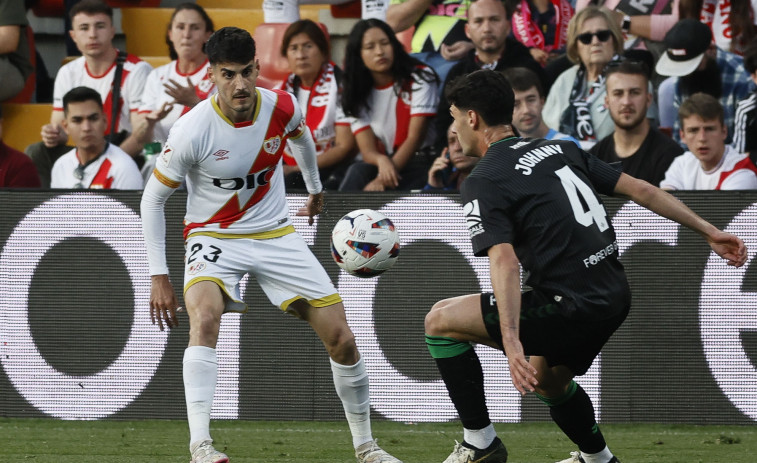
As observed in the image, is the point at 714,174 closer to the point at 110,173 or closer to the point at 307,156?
the point at 307,156

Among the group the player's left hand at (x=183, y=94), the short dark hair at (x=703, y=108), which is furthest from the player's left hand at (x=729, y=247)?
the player's left hand at (x=183, y=94)

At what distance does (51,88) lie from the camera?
41.9 feet

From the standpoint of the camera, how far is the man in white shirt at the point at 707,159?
8.60 meters

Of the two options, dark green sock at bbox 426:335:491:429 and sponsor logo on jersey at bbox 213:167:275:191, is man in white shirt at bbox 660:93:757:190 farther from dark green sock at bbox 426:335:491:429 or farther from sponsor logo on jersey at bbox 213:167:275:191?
dark green sock at bbox 426:335:491:429

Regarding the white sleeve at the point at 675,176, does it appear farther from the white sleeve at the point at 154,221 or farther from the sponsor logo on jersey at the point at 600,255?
the white sleeve at the point at 154,221

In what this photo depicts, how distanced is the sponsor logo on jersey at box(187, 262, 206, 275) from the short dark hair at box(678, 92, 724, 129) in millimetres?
4241

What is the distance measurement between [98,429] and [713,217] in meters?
4.61

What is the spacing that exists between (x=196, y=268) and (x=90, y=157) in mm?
3711

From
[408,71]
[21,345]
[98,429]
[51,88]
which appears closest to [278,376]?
[98,429]

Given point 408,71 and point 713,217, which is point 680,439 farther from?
point 408,71

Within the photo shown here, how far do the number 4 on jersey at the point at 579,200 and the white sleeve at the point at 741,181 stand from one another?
3539 millimetres

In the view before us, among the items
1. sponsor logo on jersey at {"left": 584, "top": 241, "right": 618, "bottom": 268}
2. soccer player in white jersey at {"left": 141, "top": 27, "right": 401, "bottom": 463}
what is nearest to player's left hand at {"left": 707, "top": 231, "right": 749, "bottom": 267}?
sponsor logo on jersey at {"left": 584, "top": 241, "right": 618, "bottom": 268}

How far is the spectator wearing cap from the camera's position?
9.25 metres

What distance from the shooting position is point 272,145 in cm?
652
